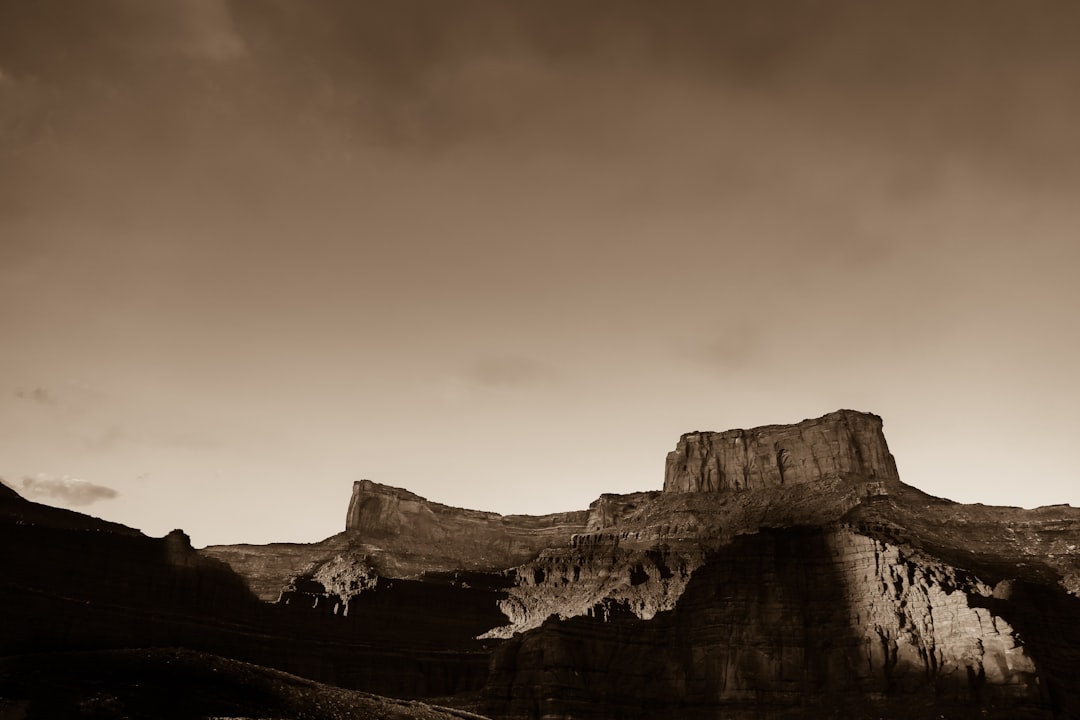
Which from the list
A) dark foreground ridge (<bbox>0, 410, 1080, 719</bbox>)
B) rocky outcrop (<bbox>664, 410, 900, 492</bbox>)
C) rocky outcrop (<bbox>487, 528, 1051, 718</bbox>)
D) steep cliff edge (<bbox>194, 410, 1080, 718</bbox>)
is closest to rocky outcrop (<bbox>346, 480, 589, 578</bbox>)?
steep cliff edge (<bbox>194, 410, 1080, 718</bbox>)

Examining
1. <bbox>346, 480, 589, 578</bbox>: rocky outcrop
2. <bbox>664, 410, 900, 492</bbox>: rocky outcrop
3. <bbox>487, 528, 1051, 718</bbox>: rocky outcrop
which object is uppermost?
<bbox>664, 410, 900, 492</bbox>: rocky outcrop

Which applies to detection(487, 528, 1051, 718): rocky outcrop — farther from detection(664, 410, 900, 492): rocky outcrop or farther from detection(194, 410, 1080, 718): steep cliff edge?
detection(664, 410, 900, 492): rocky outcrop

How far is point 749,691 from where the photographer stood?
287ft

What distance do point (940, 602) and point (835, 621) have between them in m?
9.89

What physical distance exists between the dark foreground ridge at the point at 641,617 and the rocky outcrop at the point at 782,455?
17.6 inches

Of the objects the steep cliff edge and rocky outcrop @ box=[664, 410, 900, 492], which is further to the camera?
rocky outcrop @ box=[664, 410, 900, 492]

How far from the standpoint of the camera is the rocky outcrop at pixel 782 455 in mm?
142625

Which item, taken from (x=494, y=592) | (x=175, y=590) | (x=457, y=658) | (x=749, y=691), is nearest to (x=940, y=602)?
(x=749, y=691)

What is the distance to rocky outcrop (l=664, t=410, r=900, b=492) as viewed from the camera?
142625 millimetres

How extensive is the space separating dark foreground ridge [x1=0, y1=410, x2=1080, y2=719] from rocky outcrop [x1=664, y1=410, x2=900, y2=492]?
446mm

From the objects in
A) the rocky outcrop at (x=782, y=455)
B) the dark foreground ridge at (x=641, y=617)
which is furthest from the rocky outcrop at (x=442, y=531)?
the rocky outcrop at (x=782, y=455)

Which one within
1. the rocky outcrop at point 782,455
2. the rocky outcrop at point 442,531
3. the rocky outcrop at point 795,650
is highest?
the rocky outcrop at point 782,455

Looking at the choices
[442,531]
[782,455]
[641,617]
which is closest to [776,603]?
[641,617]

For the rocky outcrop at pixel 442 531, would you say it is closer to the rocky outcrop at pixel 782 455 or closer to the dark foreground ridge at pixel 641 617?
the dark foreground ridge at pixel 641 617
